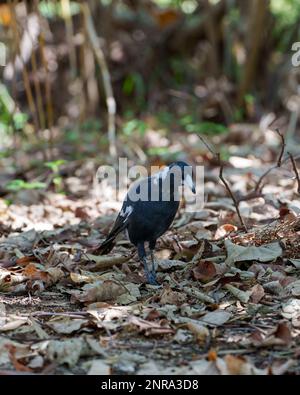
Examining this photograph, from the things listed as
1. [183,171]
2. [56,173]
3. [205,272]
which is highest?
[56,173]

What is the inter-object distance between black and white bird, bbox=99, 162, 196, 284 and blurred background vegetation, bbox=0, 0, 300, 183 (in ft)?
11.0

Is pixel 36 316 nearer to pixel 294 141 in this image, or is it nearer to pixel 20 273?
pixel 20 273

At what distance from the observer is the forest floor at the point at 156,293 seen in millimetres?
3072

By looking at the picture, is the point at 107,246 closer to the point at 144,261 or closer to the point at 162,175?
the point at 144,261

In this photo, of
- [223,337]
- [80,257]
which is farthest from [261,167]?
[223,337]

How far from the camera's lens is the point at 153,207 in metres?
4.52

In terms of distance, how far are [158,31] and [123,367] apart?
8432 mm

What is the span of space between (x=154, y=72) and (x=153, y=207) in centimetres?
671

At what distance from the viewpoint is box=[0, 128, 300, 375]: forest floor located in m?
3.07

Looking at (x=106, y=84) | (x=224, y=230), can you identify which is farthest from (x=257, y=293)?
(x=106, y=84)

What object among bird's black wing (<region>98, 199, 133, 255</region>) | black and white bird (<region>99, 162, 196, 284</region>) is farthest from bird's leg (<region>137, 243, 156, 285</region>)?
bird's black wing (<region>98, 199, 133, 255</region>)

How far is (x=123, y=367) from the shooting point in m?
3.00

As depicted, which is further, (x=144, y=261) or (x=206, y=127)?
(x=206, y=127)

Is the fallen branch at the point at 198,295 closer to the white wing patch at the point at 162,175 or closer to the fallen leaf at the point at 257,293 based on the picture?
the fallen leaf at the point at 257,293
